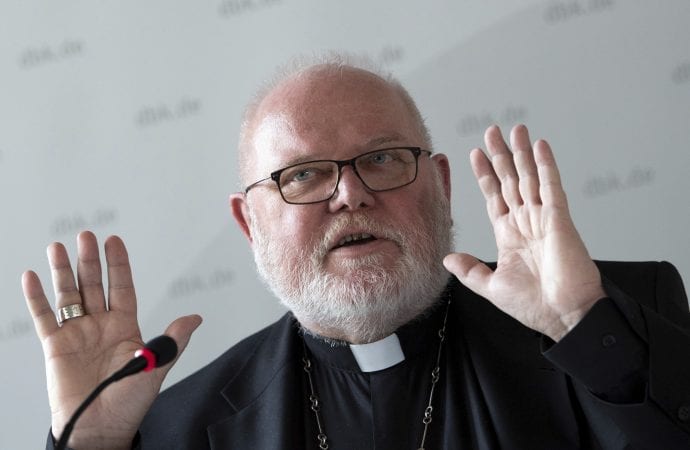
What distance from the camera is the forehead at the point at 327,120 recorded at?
8.14 ft

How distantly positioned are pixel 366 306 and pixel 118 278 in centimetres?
70

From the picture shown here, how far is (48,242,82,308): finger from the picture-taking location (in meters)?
2.30

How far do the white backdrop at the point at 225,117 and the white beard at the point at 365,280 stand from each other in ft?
2.18

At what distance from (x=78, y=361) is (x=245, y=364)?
0.60 metres

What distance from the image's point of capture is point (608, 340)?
184cm

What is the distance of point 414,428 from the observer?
246 centimetres

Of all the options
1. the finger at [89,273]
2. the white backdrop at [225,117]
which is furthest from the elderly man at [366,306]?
the white backdrop at [225,117]

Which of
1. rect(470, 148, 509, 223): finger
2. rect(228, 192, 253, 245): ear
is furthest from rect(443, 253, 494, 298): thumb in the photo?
rect(228, 192, 253, 245): ear

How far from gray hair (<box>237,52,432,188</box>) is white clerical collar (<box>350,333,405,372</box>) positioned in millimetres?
631

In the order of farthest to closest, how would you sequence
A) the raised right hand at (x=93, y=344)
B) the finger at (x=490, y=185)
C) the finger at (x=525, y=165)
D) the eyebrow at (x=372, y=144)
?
1. the eyebrow at (x=372, y=144)
2. the raised right hand at (x=93, y=344)
3. the finger at (x=490, y=185)
4. the finger at (x=525, y=165)

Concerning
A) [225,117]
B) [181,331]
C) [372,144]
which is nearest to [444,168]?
[372,144]

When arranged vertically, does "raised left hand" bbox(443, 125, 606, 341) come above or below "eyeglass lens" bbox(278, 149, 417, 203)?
below

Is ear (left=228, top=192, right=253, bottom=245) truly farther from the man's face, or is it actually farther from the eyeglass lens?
the eyeglass lens

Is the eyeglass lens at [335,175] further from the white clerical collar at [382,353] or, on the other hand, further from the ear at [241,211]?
the white clerical collar at [382,353]
